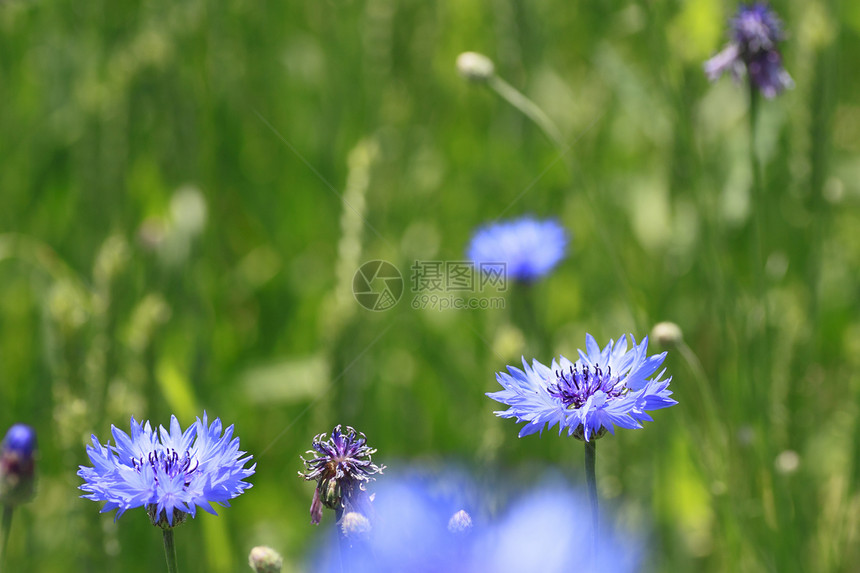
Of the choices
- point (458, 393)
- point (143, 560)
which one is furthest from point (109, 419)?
point (458, 393)

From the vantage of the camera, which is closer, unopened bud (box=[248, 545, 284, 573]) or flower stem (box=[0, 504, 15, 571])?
unopened bud (box=[248, 545, 284, 573])

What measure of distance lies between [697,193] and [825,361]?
0.74 m

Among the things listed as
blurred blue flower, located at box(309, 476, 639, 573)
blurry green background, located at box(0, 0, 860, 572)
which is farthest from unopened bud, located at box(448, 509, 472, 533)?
blurry green background, located at box(0, 0, 860, 572)

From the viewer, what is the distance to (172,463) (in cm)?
56

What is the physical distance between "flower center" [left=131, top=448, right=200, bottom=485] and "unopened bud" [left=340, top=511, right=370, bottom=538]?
102 millimetres

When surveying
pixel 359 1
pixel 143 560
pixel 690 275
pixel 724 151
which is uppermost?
pixel 359 1

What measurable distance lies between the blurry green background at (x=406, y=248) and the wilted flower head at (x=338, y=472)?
352 millimetres

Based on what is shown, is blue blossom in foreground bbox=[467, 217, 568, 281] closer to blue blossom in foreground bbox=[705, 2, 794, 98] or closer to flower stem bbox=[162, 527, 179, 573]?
blue blossom in foreground bbox=[705, 2, 794, 98]

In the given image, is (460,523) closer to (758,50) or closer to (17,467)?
(17,467)

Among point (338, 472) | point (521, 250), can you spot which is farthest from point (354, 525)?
point (521, 250)

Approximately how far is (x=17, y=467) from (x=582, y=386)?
48 centimetres

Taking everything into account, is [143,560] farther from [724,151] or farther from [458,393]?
[724,151]

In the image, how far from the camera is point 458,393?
1.52m

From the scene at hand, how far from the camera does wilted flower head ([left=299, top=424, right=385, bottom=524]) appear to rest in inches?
24.8
